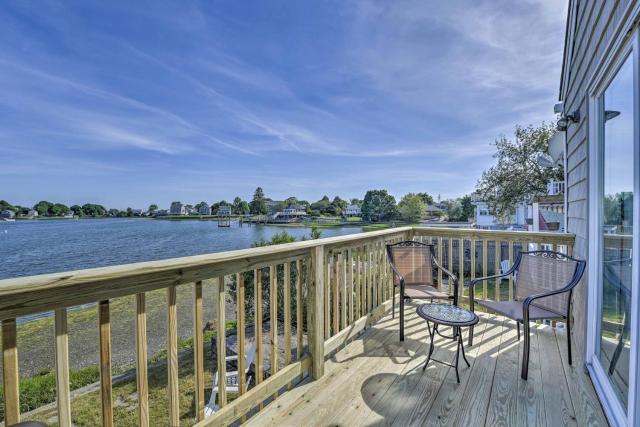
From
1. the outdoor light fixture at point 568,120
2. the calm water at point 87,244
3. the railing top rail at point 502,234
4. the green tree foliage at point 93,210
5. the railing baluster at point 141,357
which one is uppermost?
the outdoor light fixture at point 568,120

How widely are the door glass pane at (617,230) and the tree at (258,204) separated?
39622 mm

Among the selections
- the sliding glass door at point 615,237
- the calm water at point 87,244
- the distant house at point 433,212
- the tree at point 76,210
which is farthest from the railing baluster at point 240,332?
the distant house at point 433,212

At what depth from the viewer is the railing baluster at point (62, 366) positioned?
1.06m

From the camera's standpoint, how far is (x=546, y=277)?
2756 millimetres

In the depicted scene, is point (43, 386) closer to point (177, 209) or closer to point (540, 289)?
point (540, 289)

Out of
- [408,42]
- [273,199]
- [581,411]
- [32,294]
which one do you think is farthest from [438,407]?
[273,199]

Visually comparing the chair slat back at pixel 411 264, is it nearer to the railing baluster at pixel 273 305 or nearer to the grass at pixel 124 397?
the railing baluster at pixel 273 305

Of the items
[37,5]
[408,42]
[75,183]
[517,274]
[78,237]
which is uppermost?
[37,5]

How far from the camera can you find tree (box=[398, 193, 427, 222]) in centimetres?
3816

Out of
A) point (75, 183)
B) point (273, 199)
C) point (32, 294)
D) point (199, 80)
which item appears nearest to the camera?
point (32, 294)

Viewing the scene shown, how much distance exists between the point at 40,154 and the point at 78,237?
23.9 ft

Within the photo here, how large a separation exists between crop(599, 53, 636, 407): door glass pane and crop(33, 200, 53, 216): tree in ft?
104

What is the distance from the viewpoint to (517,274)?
3051 mm

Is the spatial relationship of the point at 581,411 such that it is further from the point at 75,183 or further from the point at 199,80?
the point at 75,183
